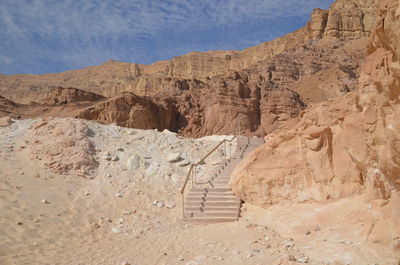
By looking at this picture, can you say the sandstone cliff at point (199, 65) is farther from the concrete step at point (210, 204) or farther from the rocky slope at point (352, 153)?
the concrete step at point (210, 204)

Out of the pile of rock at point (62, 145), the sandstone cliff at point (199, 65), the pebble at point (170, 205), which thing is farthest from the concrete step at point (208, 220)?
the sandstone cliff at point (199, 65)

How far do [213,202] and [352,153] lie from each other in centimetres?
423

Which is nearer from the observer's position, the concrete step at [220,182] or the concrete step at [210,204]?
the concrete step at [210,204]

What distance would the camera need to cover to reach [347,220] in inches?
268

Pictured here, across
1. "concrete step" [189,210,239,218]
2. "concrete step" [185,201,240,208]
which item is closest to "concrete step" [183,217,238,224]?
"concrete step" [189,210,239,218]

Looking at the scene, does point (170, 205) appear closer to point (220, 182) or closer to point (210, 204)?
point (210, 204)

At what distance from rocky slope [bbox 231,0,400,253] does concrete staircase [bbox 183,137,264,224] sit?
42 cm

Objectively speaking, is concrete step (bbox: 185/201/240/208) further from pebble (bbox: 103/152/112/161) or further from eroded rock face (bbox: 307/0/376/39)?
eroded rock face (bbox: 307/0/376/39)

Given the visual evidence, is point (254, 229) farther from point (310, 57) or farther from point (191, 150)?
point (310, 57)

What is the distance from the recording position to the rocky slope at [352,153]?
16.7ft

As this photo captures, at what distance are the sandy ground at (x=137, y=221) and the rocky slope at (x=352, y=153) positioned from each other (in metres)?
0.33

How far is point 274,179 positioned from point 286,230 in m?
1.89

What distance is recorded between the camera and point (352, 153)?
7152 millimetres

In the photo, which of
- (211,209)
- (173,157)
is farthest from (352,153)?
(173,157)
